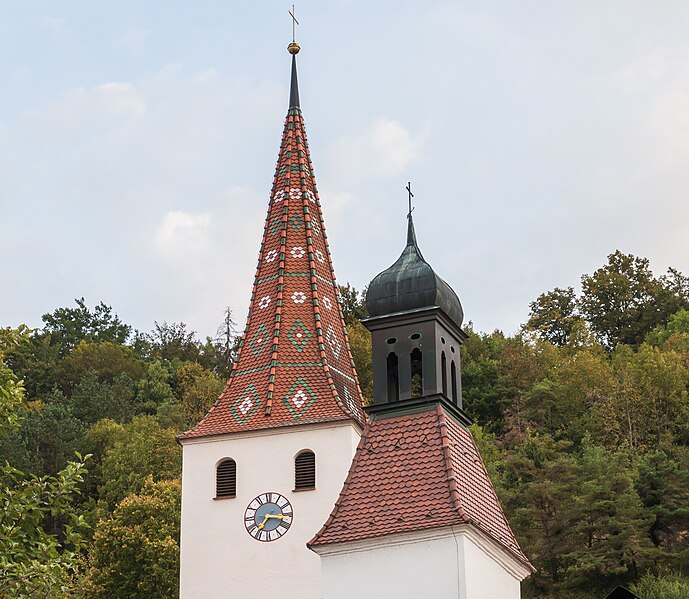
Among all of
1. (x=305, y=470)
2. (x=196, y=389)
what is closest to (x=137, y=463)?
(x=196, y=389)

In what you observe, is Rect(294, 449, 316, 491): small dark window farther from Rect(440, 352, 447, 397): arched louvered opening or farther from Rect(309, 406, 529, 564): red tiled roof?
Rect(440, 352, 447, 397): arched louvered opening

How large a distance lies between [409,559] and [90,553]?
78.4 feet

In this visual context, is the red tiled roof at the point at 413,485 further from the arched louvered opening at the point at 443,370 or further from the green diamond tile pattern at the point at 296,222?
the green diamond tile pattern at the point at 296,222

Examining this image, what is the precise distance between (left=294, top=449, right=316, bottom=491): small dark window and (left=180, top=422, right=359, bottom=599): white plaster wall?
0.10 metres

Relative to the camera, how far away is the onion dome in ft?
77.2

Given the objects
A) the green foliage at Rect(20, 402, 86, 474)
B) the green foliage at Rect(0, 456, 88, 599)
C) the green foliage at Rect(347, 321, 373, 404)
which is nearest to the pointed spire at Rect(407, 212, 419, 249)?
the green foliage at Rect(0, 456, 88, 599)

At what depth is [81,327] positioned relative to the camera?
77.7m

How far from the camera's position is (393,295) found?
2375 centimetres

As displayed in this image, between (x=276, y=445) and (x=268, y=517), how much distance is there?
1452 mm

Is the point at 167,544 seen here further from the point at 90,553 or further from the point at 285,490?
the point at 285,490

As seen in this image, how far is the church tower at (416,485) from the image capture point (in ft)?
68.2

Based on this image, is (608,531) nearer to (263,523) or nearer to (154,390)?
(263,523)

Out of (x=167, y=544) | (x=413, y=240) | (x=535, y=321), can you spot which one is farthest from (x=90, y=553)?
(x=535, y=321)

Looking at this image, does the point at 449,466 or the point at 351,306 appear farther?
the point at 351,306
